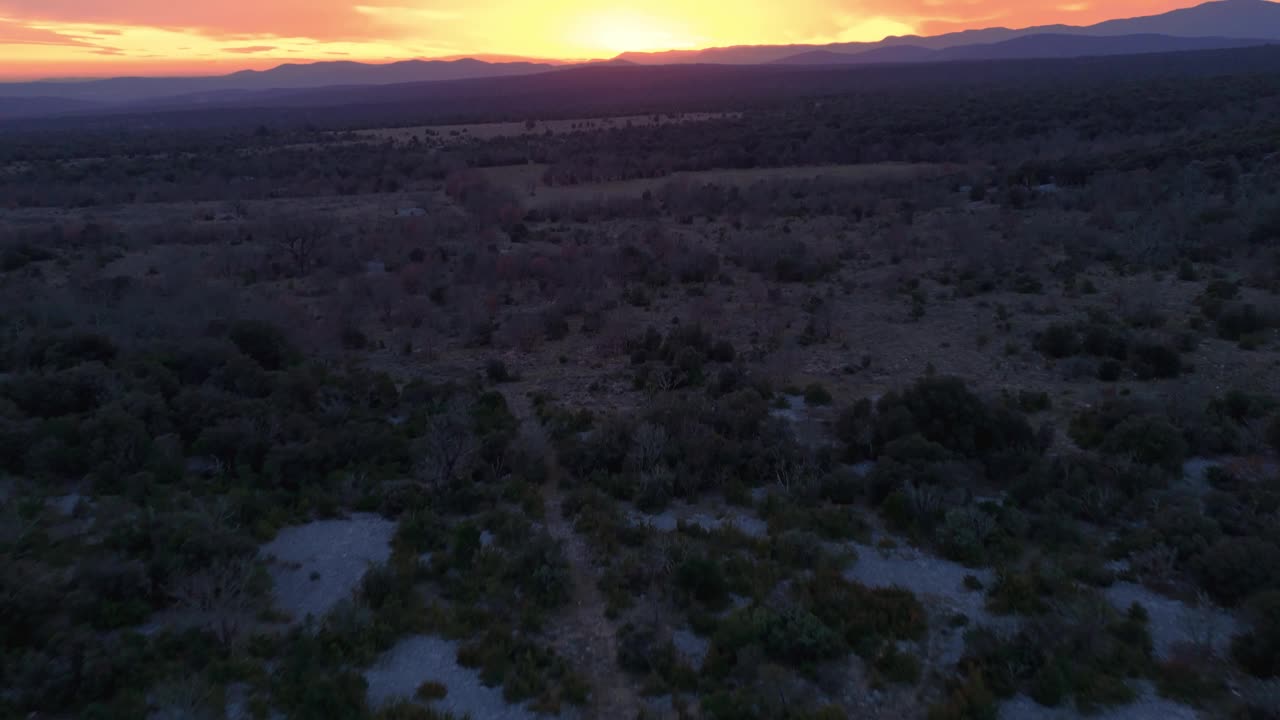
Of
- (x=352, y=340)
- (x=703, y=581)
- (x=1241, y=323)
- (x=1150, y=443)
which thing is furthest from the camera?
(x=352, y=340)

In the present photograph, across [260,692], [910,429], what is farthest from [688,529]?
[260,692]

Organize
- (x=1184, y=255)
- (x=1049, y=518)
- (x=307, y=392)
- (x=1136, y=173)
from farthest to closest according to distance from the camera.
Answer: (x=1136, y=173) < (x=1184, y=255) < (x=307, y=392) < (x=1049, y=518)

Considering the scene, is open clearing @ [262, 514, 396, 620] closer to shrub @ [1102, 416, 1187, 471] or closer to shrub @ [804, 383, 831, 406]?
shrub @ [804, 383, 831, 406]

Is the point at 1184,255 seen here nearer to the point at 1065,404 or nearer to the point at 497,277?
the point at 1065,404

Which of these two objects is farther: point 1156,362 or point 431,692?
point 1156,362

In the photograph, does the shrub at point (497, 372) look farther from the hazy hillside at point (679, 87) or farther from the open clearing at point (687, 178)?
the hazy hillside at point (679, 87)

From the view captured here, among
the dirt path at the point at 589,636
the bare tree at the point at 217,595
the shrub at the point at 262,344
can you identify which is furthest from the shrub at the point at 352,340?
the bare tree at the point at 217,595

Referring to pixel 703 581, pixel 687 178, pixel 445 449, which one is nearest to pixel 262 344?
pixel 445 449

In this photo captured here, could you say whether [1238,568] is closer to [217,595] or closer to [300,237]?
[217,595]
